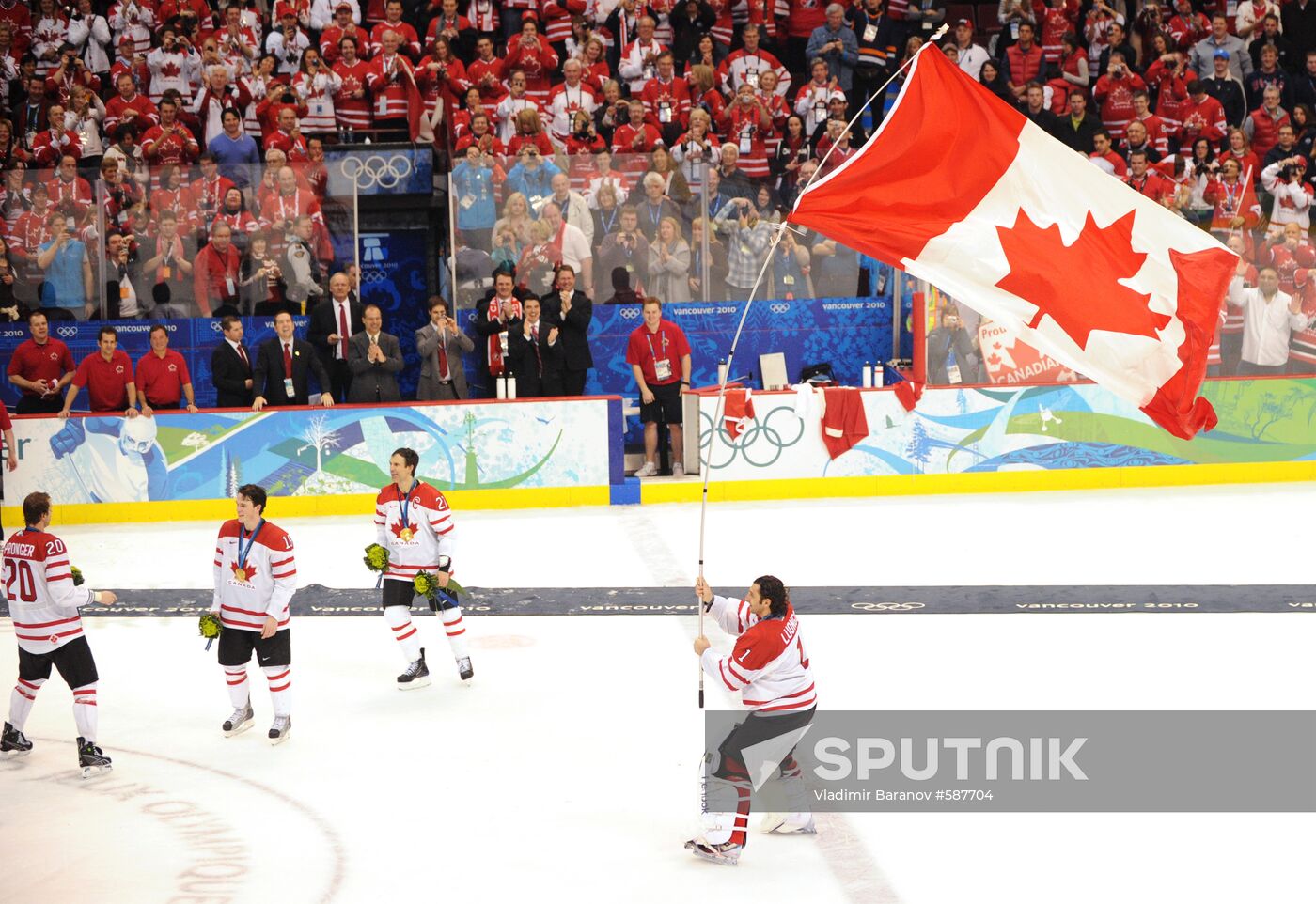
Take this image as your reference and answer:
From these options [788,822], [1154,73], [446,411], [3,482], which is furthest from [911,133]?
[1154,73]

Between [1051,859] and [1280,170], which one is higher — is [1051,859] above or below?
below

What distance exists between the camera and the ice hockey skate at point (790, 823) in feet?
25.8

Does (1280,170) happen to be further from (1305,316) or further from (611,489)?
(611,489)

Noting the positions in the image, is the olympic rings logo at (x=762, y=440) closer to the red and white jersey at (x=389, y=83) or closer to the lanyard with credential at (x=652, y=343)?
the lanyard with credential at (x=652, y=343)

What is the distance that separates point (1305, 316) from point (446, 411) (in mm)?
10582

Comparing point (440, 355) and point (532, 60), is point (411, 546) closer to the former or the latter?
point (440, 355)

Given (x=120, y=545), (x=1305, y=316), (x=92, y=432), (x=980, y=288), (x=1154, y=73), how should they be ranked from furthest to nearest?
1. (x=1154, y=73)
2. (x=1305, y=316)
3. (x=92, y=432)
4. (x=120, y=545)
5. (x=980, y=288)

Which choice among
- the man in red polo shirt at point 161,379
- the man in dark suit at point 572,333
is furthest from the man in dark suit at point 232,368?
the man in dark suit at point 572,333

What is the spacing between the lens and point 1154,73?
22.1 m

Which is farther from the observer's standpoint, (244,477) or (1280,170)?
(1280,170)

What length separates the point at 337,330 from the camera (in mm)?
17938

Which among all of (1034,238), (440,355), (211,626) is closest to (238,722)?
(211,626)

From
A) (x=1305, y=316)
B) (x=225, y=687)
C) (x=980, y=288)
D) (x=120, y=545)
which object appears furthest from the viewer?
(x=1305, y=316)

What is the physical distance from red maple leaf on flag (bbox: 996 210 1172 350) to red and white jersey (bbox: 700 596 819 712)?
224 cm
